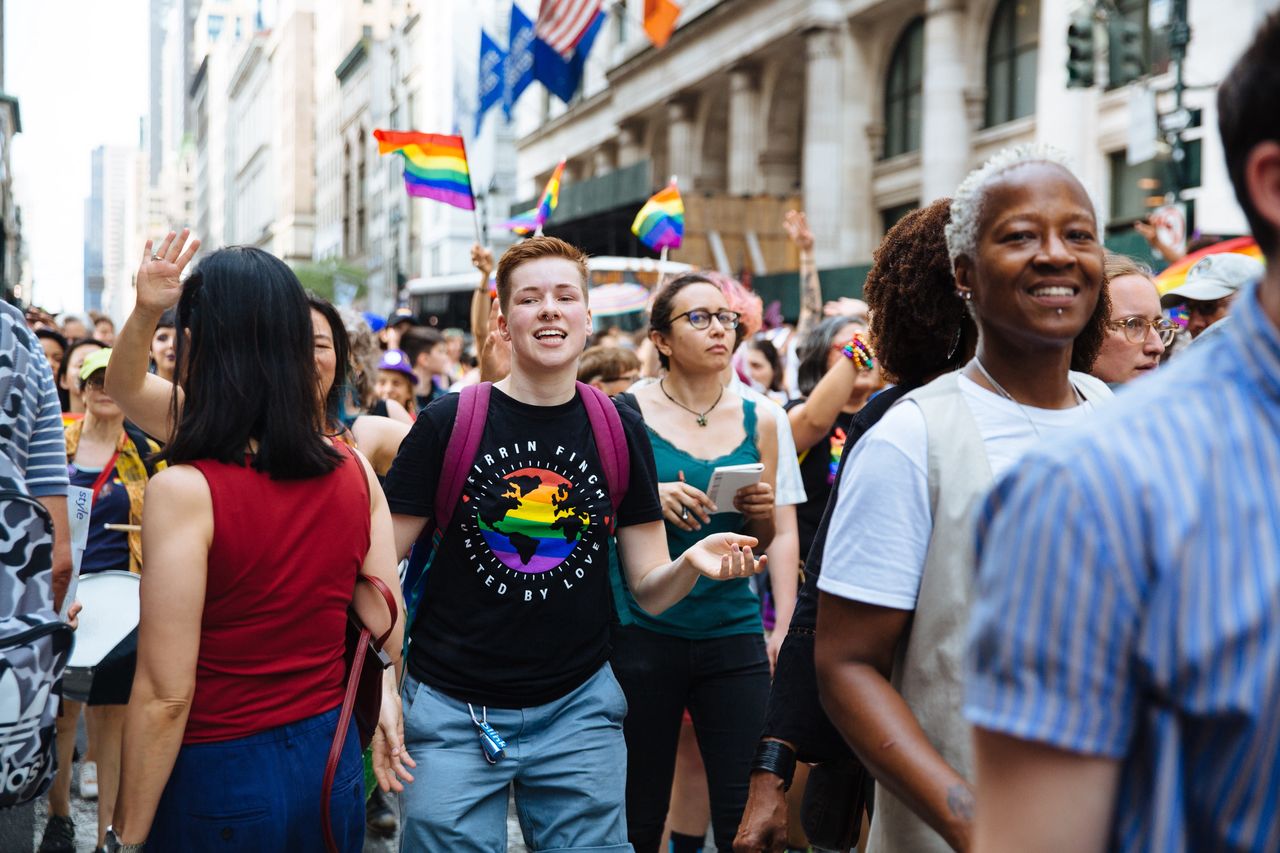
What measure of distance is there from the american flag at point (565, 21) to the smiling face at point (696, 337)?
65.1 ft

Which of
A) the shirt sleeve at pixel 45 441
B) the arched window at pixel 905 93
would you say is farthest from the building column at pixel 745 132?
the shirt sleeve at pixel 45 441

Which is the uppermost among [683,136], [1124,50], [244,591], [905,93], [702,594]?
[683,136]

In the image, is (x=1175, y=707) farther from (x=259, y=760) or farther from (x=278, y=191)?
(x=278, y=191)

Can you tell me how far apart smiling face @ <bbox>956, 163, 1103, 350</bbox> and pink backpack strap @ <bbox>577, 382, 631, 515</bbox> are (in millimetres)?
1677

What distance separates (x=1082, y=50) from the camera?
53.5 ft

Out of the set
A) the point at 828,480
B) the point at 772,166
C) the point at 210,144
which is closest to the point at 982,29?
the point at 772,166

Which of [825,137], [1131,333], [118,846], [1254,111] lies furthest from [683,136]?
[1254,111]

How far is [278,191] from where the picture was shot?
145250mm

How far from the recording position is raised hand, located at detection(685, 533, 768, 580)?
3.47 metres

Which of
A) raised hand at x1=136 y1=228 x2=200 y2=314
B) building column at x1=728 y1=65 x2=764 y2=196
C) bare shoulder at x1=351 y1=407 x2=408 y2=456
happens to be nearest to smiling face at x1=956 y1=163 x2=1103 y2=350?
raised hand at x1=136 y1=228 x2=200 y2=314

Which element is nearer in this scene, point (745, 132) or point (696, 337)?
point (696, 337)

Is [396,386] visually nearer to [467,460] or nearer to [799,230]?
[799,230]

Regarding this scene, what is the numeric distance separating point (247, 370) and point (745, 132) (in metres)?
38.2

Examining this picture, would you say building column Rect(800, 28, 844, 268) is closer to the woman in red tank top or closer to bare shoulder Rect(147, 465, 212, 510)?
the woman in red tank top
